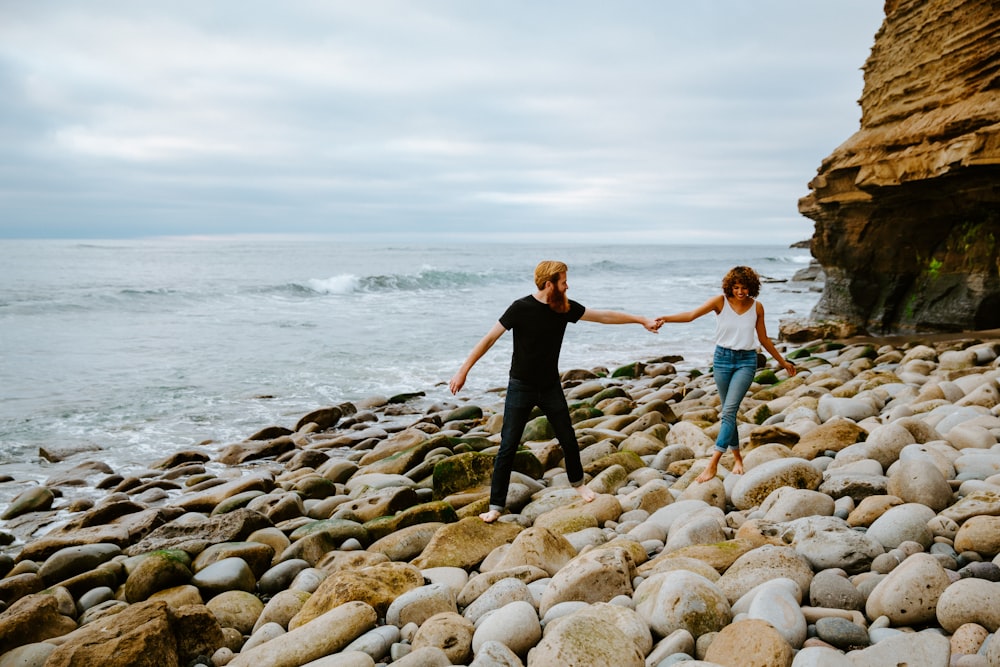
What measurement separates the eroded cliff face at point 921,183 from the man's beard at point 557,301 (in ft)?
29.2

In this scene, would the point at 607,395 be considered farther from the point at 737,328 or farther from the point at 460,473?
the point at 737,328

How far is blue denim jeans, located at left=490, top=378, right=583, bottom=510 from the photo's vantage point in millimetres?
5633

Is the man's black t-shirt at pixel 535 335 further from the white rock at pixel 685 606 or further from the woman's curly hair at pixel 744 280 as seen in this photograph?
the white rock at pixel 685 606

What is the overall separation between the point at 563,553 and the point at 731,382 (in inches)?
89.1

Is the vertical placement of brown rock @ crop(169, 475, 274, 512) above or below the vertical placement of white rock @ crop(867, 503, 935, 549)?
below

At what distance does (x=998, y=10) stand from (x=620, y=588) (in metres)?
12.0

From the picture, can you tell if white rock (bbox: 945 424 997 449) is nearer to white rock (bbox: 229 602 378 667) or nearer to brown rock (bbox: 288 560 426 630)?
brown rock (bbox: 288 560 426 630)

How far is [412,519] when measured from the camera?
5.89 metres

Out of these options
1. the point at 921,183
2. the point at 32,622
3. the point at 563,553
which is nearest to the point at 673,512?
the point at 563,553

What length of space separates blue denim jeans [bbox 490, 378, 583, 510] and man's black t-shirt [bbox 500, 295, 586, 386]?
0.29ft

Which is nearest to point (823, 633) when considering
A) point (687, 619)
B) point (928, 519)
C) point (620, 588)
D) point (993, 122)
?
point (687, 619)

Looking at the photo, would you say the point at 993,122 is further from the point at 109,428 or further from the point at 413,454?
the point at 109,428

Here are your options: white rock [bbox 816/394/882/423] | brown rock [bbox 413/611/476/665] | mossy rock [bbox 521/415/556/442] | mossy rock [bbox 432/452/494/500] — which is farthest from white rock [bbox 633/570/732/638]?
mossy rock [bbox 521/415/556/442]

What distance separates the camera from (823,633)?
3.11 meters
